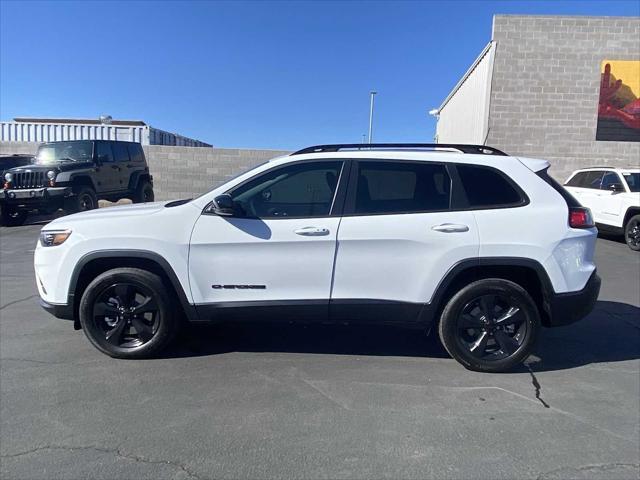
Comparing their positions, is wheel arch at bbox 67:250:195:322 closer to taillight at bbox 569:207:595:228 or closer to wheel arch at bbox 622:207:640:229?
taillight at bbox 569:207:595:228

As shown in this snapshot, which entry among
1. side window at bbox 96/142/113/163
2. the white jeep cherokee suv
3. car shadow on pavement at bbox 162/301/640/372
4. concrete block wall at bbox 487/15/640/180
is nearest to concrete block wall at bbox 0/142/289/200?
side window at bbox 96/142/113/163

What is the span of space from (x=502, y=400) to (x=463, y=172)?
1814 millimetres

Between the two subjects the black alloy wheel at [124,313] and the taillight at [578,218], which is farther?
the black alloy wheel at [124,313]

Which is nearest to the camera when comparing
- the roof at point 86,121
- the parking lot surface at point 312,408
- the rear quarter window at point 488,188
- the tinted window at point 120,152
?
the parking lot surface at point 312,408

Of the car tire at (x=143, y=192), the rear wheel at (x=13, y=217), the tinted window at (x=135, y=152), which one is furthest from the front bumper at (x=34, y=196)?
the tinted window at (x=135, y=152)

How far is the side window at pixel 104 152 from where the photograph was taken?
548 inches

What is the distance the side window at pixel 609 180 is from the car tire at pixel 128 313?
11.1 m

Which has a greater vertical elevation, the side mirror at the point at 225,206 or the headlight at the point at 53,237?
the side mirror at the point at 225,206

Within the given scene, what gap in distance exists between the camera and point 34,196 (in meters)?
12.9

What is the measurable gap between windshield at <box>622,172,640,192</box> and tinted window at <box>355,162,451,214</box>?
9.14 meters

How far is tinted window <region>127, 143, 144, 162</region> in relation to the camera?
50.3 feet

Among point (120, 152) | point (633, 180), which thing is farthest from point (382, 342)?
point (120, 152)

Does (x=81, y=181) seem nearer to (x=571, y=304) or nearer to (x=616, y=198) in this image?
(x=571, y=304)

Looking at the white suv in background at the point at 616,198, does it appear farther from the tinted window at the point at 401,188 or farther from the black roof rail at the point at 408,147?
the tinted window at the point at 401,188
